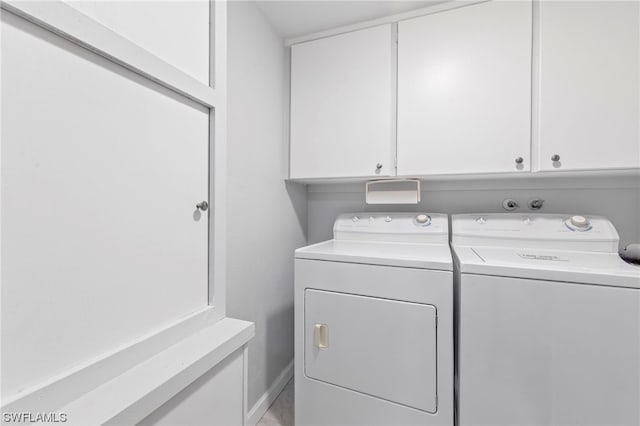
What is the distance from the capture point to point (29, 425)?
40 cm

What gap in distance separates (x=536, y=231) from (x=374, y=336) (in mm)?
1028

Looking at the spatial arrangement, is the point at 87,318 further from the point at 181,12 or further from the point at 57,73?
the point at 181,12

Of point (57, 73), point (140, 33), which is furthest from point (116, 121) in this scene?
point (140, 33)

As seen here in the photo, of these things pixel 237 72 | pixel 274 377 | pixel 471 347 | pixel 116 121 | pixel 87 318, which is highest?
pixel 237 72

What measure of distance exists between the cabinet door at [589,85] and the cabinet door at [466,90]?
0.09 metres

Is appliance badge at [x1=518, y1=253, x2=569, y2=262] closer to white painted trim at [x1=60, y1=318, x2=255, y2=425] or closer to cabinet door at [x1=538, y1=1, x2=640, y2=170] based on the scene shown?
cabinet door at [x1=538, y1=1, x2=640, y2=170]

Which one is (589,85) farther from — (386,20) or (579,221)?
(386,20)

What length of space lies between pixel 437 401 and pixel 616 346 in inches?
25.1

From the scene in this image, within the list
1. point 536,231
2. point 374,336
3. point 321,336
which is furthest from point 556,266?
point 321,336

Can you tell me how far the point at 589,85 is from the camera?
121 centimetres

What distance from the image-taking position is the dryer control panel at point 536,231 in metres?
1.27

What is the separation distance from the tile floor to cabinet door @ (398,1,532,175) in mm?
1551

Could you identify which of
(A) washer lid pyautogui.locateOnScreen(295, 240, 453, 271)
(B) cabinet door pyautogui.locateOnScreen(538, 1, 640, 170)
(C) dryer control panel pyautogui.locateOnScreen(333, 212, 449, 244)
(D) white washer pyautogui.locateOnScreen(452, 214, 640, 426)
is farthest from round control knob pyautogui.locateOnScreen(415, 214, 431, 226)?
(B) cabinet door pyautogui.locateOnScreen(538, 1, 640, 170)

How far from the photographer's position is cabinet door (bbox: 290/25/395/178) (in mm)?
1549
